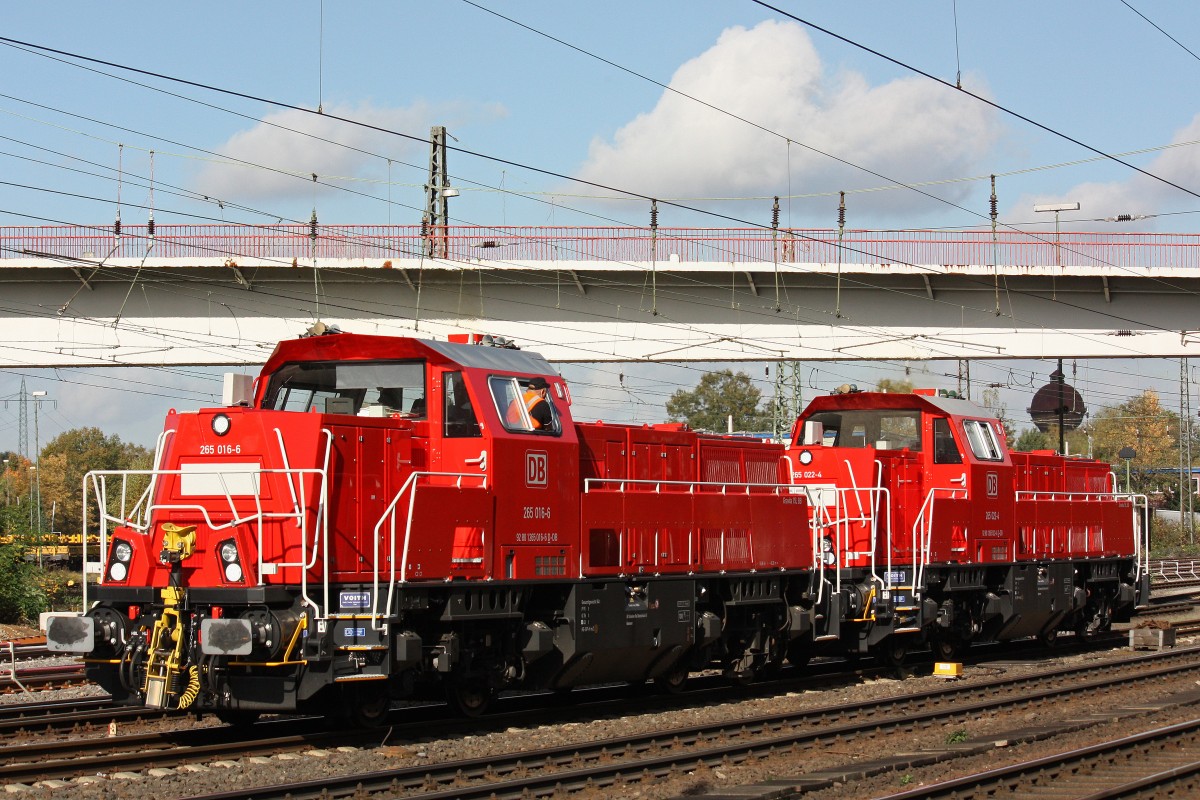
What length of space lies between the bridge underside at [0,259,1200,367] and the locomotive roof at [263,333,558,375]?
15.5m

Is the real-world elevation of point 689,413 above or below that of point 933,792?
above

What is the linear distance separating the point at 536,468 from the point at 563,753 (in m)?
2.92

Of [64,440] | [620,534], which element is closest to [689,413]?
[64,440]

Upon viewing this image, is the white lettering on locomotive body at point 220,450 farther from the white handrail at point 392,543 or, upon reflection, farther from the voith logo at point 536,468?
the voith logo at point 536,468

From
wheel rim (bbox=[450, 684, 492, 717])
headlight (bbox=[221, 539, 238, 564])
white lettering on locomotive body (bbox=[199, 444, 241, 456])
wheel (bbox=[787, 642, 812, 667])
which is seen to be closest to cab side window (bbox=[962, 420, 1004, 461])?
wheel (bbox=[787, 642, 812, 667])

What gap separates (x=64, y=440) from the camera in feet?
365

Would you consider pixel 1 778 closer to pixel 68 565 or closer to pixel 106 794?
pixel 106 794

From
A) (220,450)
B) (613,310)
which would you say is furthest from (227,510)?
(613,310)

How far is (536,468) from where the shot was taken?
13.0m

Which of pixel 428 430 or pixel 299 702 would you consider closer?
pixel 299 702

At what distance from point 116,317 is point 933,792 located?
24.0 meters

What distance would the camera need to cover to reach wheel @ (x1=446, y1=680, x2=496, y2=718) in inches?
516

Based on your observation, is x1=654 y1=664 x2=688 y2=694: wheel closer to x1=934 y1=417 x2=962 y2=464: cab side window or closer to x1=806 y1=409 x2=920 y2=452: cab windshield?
x1=806 y1=409 x2=920 y2=452: cab windshield

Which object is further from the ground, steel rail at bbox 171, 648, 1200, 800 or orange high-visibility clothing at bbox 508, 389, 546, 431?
orange high-visibility clothing at bbox 508, 389, 546, 431
